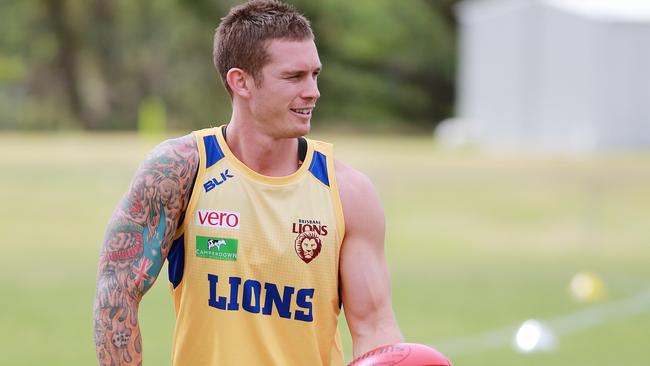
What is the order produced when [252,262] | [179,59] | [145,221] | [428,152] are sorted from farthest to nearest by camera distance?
[179,59] → [428,152] → [252,262] → [145,221]

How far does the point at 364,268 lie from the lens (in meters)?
4.61

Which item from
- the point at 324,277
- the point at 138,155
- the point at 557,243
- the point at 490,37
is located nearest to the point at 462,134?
the point at 490,37

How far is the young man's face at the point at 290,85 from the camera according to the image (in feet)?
14.7

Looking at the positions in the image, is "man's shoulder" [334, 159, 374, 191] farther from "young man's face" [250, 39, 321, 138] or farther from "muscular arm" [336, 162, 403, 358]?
"young man's face" [250, 39, 321, 138]

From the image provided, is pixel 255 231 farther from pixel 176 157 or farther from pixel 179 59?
pixel 179 59

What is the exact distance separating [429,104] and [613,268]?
131 feet

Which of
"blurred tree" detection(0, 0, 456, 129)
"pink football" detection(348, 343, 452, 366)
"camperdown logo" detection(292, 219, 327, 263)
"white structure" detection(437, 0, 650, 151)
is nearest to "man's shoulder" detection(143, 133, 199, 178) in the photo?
"camperdown logo" detection(292, 219, 327, 263)

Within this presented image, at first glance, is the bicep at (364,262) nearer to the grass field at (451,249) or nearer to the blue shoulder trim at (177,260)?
the blue shoulder trim at (177,260)

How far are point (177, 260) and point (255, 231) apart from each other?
0.30 m

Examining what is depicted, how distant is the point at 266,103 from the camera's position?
178 inches

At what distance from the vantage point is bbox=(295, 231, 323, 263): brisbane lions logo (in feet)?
14.9

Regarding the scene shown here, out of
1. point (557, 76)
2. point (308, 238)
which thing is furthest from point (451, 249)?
point (557, 76)

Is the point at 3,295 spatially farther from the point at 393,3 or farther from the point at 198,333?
the point at 393,3

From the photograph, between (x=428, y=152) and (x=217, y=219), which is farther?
(x=428, y=152)
